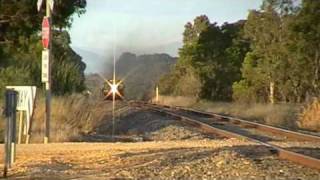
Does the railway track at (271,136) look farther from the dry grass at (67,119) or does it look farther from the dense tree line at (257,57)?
the dense tree line at (257,57)

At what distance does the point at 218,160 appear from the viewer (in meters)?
14.5

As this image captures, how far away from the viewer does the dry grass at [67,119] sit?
22.5 m

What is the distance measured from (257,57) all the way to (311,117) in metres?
26.5

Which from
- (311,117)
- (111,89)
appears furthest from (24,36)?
(311,117)

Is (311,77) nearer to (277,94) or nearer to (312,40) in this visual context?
(312,40)

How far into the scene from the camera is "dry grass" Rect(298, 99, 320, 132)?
3111 cm

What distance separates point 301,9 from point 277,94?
Answer: 46.4 feet

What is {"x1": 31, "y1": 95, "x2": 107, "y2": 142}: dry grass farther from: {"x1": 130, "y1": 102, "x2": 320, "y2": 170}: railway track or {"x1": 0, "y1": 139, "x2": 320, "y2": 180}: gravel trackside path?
{"x1": 0, "y1": 139, "x2": 320, "y2": 180}: gravel trackside path

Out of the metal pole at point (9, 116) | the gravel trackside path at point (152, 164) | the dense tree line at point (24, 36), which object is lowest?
the gravel trackside path at point (152, 164)

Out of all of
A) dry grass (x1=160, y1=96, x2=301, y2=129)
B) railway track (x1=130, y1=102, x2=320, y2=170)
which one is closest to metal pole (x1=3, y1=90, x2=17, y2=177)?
railway track (x1=130, y1=102, x2=320, y2=170)

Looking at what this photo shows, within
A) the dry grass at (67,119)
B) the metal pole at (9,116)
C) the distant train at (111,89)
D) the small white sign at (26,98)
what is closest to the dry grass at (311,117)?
the distant train at (111,89)

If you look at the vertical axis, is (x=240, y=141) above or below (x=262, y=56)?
below

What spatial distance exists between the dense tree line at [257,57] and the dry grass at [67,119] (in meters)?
17.4

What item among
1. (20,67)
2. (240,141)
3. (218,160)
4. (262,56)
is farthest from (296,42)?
(218,160)
